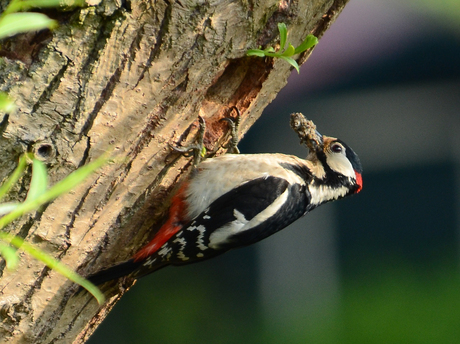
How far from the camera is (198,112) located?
1.74 metres

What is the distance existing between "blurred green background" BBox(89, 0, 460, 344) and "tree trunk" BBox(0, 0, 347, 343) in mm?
3293

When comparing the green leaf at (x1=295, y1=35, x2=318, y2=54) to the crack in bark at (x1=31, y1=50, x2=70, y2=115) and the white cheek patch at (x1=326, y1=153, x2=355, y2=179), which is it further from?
the crack in bark at (x1=31, y1=50, x2=70, y2=115)

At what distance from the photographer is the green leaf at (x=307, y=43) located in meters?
1.74

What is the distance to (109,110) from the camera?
1.47 meters

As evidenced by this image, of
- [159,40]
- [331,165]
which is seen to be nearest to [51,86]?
[159,40]

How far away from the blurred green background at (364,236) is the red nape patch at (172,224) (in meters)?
3.10

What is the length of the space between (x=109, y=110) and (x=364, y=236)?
409 centimetres

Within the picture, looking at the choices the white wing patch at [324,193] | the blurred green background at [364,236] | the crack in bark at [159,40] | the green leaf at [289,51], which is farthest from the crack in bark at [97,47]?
the blurred green background at [364,236]

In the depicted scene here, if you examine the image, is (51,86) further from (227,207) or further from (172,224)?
(227,207)

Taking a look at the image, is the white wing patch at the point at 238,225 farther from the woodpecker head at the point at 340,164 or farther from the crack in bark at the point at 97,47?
the crack in bark at the point at 97,47

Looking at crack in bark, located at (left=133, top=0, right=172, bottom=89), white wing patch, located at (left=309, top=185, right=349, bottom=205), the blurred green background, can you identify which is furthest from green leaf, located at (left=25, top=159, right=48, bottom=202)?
the blurred green background

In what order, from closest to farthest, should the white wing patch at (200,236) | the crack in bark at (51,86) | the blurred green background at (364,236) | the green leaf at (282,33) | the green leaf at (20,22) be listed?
1. the green leaf at (20,22)
2. the crack in bark at (51,86)
3. the green leaf at (282,33)
4. the white wing patch at (200,236)
5. the blurred green background at (364,236)

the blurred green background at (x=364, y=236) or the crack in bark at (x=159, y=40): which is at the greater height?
the blurred green background at (x=364, y=236)

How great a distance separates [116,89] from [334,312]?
4390mm
